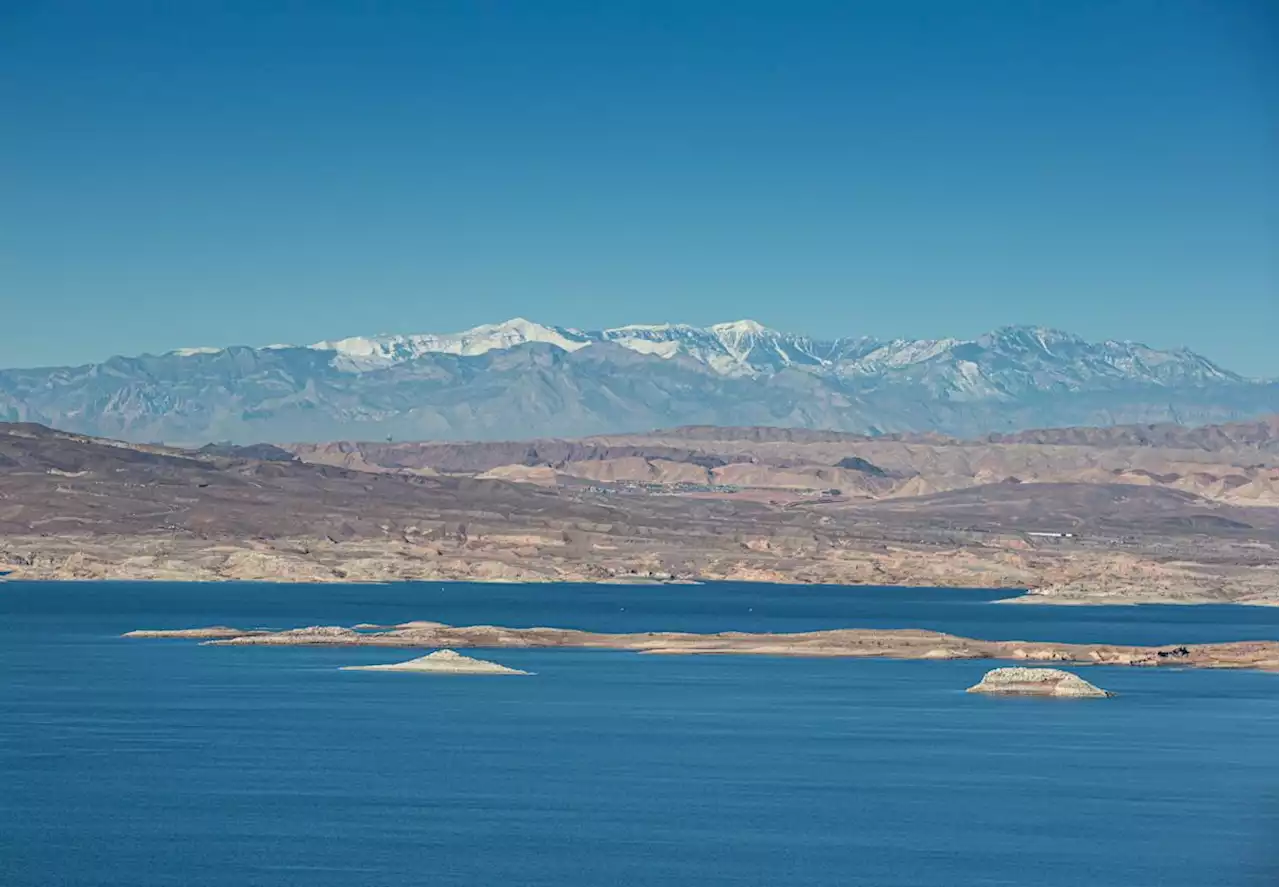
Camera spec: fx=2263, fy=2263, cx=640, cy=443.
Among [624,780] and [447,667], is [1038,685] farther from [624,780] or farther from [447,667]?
[624,780]

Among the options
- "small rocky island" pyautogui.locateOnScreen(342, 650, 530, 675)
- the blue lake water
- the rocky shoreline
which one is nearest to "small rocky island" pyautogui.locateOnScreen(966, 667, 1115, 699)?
the blue lake water

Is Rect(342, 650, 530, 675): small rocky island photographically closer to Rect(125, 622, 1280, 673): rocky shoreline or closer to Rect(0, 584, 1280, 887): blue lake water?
Rect(0, 584, 1280, 887): blue lake water

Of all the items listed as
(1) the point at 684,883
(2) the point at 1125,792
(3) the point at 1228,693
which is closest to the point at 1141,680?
(3) the point at 1228,693

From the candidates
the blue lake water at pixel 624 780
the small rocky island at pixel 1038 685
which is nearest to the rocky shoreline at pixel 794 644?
the blue lake water at pixel 624 780

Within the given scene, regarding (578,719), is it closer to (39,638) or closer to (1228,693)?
(1228,693)

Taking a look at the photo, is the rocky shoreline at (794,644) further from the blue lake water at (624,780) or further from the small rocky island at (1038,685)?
the small rocky island at (1038,685)

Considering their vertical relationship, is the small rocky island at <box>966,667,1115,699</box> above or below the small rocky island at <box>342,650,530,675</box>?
above
